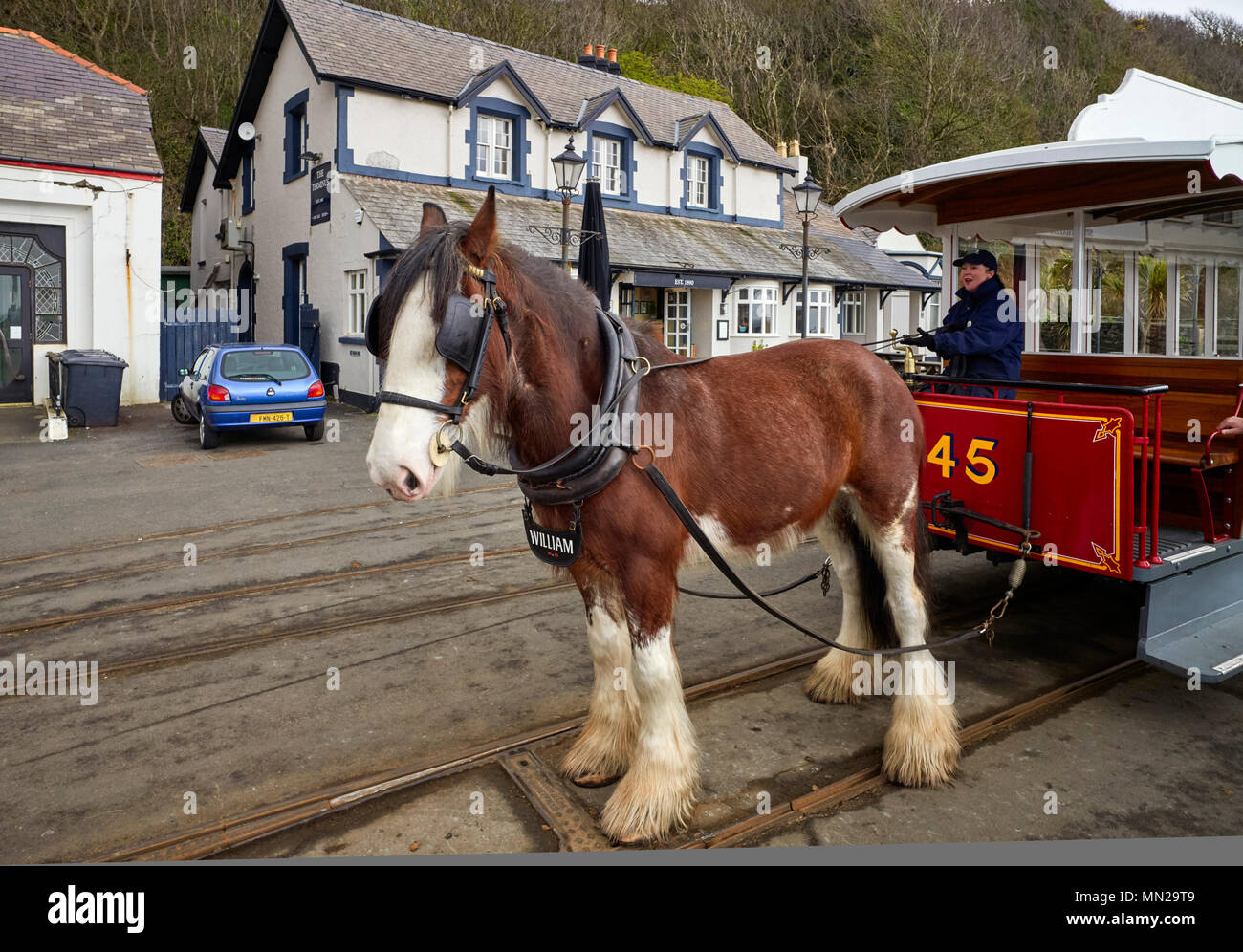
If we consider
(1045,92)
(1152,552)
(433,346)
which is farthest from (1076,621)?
(1045,92)

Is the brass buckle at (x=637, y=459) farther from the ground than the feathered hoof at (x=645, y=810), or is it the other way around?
the brass buckle at (x=637, y=459)

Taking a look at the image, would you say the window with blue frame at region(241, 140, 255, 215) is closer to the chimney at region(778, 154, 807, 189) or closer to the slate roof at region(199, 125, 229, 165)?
the slate roof at region(199, 125, 229, 165)

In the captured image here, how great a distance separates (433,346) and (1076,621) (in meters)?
4.98

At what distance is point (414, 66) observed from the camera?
65.6 ft

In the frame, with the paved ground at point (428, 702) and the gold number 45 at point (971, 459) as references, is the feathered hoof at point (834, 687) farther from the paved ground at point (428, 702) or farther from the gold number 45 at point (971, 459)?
the gold number 45 at point (971, 459)

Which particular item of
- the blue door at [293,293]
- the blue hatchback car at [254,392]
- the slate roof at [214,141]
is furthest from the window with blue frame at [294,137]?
the blue hatchback car at [254,392]

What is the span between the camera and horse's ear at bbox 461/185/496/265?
267 cm

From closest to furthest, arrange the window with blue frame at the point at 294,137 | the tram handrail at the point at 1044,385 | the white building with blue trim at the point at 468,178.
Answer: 1. the tram handrail at the point at 1044,385
2. the white building with blue trim at the point at 468,178
3. the window with blue frame at the point at 294,137

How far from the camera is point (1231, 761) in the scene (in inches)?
150

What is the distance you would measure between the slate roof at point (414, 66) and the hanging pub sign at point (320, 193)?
2.02 metres

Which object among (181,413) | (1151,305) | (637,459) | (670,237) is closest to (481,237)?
(637,459)

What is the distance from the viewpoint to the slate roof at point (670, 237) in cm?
1839

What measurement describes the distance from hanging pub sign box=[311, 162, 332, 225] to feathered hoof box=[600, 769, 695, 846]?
18.5 metres
